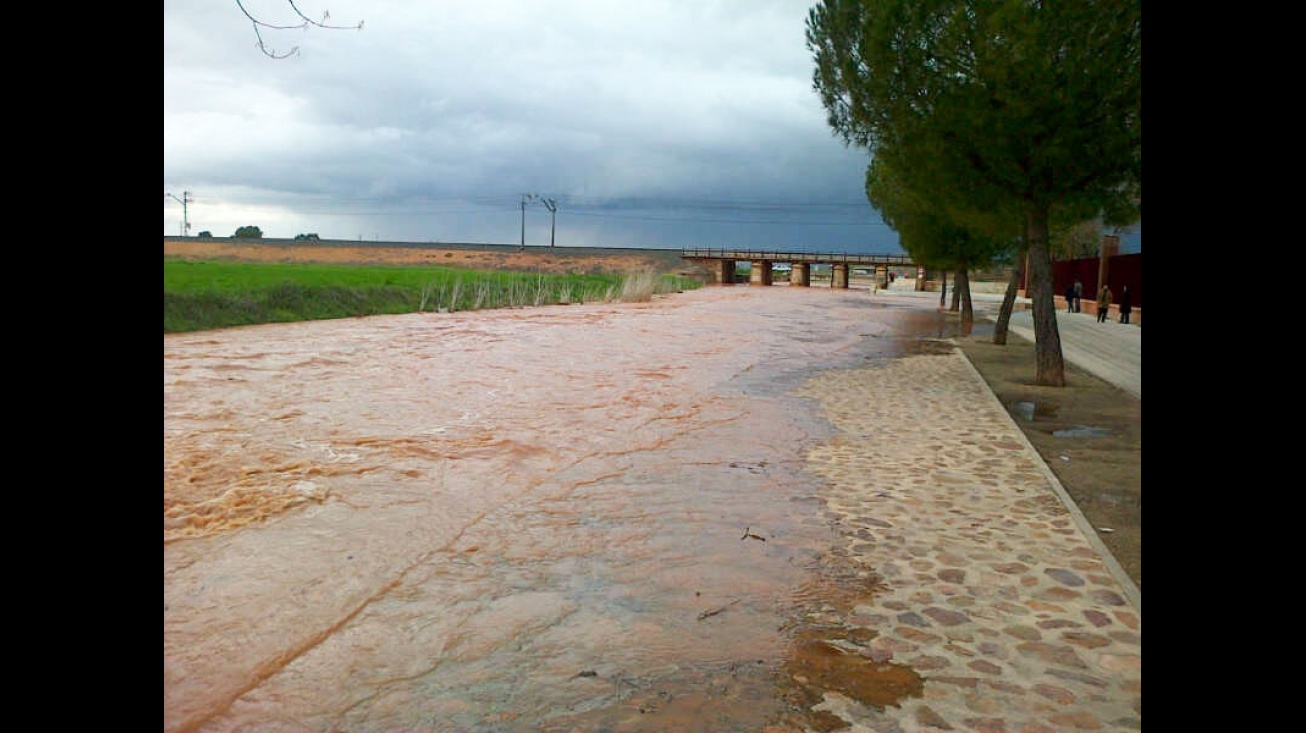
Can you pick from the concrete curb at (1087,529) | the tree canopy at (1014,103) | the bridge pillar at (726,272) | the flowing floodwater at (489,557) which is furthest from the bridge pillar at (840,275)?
the concrete curb at (1087,529)

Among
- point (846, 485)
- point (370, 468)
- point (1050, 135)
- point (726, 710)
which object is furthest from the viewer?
point (1050, 135)

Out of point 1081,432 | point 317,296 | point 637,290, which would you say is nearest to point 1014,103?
point 1081,432

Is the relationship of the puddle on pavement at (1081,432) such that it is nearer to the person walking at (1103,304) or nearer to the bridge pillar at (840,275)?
the person walking at (1103,304)

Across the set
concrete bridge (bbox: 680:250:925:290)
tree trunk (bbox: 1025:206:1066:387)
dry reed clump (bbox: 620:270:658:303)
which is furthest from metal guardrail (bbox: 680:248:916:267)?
tree trunk (bbox: 1025:206:1066:387)

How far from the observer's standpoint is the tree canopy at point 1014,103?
9750 millimetres

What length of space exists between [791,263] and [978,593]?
71.2 meters

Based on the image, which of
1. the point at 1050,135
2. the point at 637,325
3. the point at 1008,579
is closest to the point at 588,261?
the point at 637,325

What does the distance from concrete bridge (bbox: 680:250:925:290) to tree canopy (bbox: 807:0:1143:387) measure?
57.5 meters

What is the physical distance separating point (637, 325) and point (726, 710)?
2230 cm

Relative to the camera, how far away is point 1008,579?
4758mm

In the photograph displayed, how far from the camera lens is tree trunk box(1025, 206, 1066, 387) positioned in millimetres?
11867

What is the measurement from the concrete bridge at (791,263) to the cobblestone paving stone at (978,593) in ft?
206
